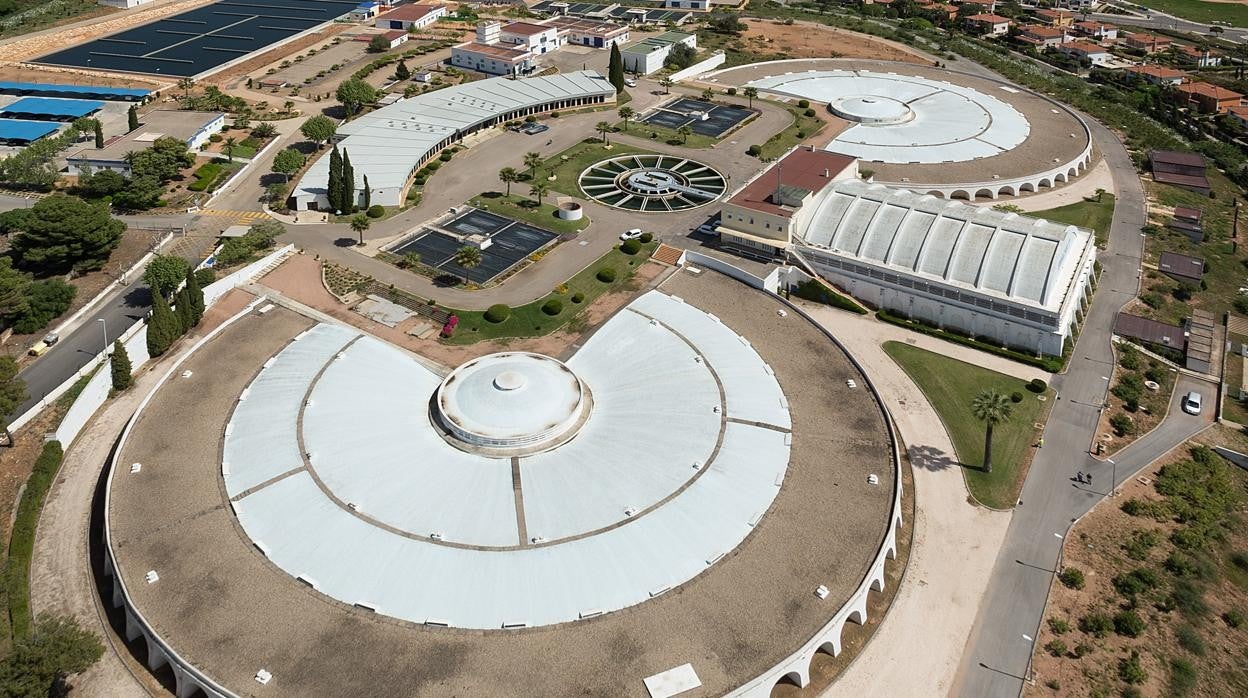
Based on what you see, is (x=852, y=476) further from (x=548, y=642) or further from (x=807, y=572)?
(x=548, y=642)

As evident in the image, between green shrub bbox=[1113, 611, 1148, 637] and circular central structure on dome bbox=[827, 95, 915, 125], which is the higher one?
circular central structure on dome bbox=[827, 95, 915, 125]

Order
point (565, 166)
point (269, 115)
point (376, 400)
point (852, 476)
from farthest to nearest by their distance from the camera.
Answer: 1. point (269, 115)
2. point (565, 166)
3. point (376, 400)
4. point (852, 476)

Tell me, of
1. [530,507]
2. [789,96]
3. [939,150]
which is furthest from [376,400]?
[789,96]

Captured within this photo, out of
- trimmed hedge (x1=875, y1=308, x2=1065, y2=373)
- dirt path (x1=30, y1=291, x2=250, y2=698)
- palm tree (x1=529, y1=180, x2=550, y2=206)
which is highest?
palm tree (x1=529, y1=180, x2=550, y2=206)

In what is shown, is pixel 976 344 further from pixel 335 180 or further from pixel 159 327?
pixel 159 327

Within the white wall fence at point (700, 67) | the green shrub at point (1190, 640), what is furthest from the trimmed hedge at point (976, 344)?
the white wall fence at point (700, 67)

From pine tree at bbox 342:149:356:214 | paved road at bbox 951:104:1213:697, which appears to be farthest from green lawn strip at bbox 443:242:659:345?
paved road at bbox 951:104:1213:697

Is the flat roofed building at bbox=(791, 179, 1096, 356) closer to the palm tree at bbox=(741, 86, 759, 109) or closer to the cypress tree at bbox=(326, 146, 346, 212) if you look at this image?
the palm tree at bbox=(741, 86, 759, 109)
